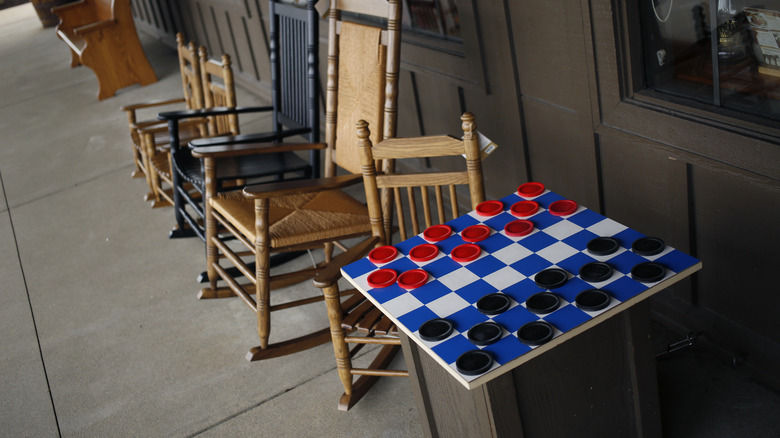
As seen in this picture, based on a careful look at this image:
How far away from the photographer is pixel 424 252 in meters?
1.89

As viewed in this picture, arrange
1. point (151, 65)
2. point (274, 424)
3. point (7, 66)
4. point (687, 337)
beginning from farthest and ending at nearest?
point (7, 66), point (151, 65), point (274, 424), point (687, 337)

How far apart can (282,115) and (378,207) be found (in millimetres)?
1258

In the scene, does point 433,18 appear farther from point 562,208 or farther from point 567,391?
point 567,391

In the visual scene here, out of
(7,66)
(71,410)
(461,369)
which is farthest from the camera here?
(7,66)

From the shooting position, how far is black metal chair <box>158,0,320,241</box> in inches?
121

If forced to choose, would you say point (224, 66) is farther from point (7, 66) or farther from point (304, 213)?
point (7, 66)

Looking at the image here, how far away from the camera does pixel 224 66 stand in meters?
3.46

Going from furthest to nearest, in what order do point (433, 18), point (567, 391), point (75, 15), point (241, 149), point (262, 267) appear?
point (75, 15), point (433, 18), point (241, 149), point (262, 267), point (567, 391)

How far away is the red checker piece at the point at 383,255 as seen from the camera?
1917mm

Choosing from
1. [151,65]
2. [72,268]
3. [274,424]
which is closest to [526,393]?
[274,424]

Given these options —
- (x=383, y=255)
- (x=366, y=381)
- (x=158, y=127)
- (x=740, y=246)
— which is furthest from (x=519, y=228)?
(x=158, y=127)

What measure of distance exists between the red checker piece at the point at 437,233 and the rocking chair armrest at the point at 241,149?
3.64 ft

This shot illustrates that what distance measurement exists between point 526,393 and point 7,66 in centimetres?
925

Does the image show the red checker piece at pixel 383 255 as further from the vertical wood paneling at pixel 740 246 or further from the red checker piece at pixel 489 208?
the vertical wood paneling at pixel 740 246
